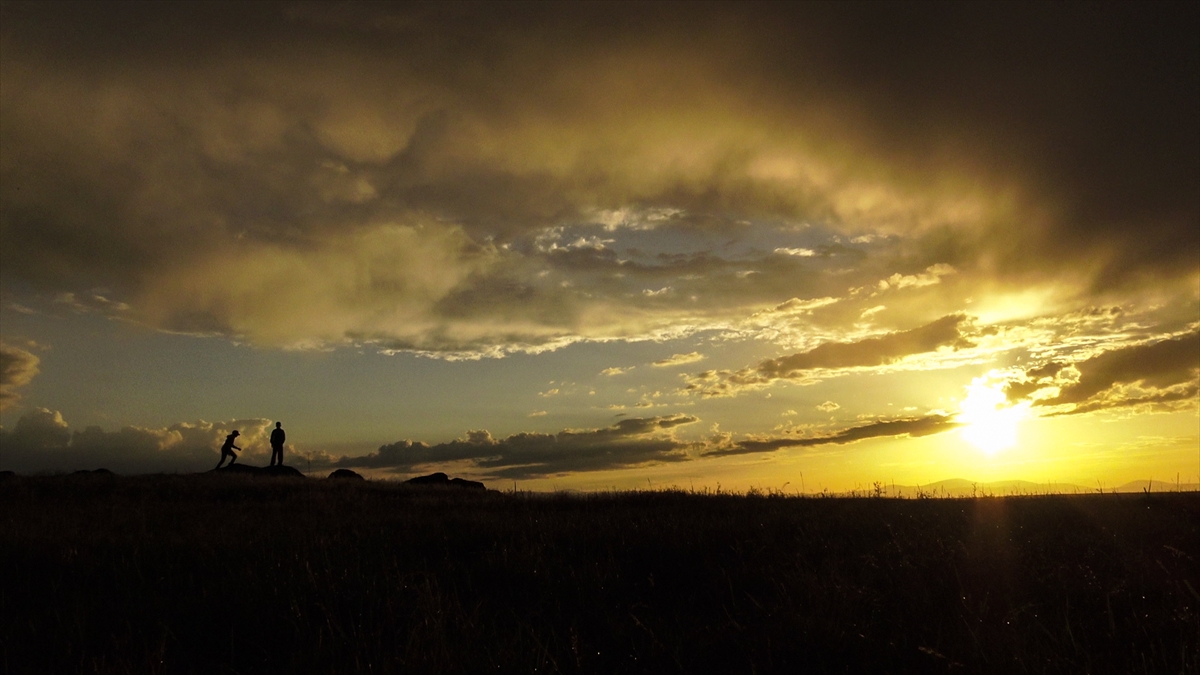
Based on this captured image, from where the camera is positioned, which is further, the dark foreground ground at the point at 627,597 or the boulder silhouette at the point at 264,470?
the boulder silhouette at the point at 264,470

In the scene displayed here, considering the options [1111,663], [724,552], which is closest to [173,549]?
[724,552]

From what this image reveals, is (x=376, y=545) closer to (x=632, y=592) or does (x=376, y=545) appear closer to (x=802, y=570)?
(x=632, y=592)

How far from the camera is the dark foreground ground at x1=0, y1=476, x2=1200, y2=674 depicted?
409 centimetres

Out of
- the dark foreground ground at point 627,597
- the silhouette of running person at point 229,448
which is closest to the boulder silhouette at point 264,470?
the silhouette of running person at point 229,448

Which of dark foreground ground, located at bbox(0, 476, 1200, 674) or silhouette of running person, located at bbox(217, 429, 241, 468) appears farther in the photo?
silhouette of running person, located at bbox(217, 429, 241, 468)

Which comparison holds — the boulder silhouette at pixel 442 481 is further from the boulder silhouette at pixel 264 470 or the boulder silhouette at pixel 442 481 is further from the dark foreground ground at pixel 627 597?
the dark foreground ground at pixel 627 597

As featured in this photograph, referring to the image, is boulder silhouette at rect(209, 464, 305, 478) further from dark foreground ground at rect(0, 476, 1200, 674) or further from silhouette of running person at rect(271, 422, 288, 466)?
dark foreground ground at rect(0, 476, 1200, 674)

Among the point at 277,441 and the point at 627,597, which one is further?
the point at 277,441

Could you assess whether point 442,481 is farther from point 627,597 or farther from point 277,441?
point 627,597

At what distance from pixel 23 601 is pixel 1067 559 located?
366 inches

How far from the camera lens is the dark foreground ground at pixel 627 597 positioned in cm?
409

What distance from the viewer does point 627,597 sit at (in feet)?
18.9

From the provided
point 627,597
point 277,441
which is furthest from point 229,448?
point 627,597

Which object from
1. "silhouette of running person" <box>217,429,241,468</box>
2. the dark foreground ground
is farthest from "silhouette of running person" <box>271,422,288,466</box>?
the dark foreground ground
